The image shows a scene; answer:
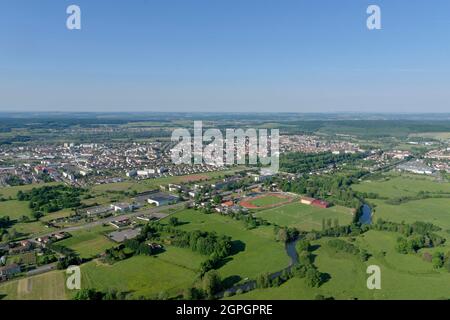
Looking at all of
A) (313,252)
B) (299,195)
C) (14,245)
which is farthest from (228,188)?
(14,245)

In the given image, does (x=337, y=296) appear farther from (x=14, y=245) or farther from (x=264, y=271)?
(x=14, y=245)

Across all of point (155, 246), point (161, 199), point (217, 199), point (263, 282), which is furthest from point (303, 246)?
point (161, 199)

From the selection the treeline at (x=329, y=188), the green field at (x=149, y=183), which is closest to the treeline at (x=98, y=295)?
the treeline at (x=329, y=188)

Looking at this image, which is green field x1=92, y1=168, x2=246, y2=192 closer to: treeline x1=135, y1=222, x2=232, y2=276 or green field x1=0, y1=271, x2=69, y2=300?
treeline x1=135, y1=222, x2=232, y2=276

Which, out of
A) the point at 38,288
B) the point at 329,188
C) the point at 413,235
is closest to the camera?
the point at 38,288

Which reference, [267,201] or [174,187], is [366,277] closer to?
[267,201]
